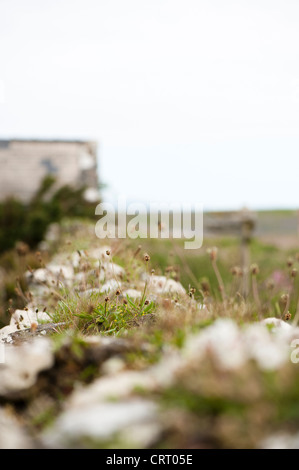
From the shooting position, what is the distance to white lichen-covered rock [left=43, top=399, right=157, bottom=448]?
1.52 meters

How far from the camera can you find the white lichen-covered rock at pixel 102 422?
1.52 metres

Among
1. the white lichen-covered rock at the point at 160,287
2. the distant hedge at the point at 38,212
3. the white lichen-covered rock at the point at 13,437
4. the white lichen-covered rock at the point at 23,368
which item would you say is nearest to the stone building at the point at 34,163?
the distant hedge at the point at 38,212

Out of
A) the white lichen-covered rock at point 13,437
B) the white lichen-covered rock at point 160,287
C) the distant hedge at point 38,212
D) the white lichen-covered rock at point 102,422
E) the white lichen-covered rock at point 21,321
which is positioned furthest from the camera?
the distant hedge at point 38,212

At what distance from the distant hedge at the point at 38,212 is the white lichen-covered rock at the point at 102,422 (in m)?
11.8

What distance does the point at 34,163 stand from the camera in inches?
683

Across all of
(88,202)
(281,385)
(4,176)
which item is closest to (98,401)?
(281,385)

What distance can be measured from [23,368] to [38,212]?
1182 centimetres

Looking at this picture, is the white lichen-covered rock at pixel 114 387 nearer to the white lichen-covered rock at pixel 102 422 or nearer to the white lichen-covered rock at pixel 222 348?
the white lichen-covered rock at pixel 102 422

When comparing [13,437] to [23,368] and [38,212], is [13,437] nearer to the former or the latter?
[23,368]

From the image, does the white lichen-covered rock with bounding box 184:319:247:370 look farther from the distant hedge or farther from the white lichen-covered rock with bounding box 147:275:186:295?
the distant hedge

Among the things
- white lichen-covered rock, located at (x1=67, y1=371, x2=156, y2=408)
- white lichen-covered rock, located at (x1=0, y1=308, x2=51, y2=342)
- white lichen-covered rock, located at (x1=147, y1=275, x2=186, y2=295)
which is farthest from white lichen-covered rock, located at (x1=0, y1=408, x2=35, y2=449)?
white lichen-covered rock, located at (x1=147, y1=275, x2=186, y2=295)

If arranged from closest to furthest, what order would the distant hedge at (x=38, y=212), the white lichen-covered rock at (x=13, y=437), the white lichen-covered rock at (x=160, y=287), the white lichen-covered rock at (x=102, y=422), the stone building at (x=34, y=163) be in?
the white lichen-covered rock at (x=102, y=422), the white lichen-covered rock at (x=13, y=437), the white lichen-covered rock at (x=160, y=287), the distant hedge at (x=38, y=212), the stone building at (x=34, y=163)

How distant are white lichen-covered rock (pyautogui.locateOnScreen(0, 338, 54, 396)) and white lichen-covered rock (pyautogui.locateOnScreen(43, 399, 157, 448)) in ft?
1.26

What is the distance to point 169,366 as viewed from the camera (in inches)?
66.9
